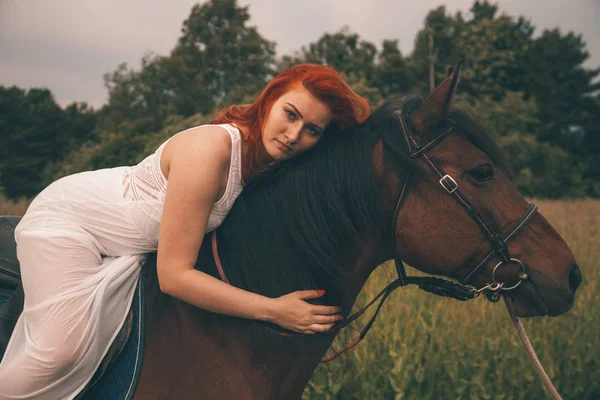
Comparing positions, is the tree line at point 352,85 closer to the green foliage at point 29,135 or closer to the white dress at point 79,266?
the green foliage at point 29,135

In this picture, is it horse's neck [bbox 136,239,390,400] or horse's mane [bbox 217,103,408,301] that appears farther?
horse's mane [bbox 217,103,408,301]

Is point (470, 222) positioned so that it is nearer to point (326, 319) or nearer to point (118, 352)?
point (326, 319)

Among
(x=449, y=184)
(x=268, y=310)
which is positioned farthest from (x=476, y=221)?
(x=268, y=310)

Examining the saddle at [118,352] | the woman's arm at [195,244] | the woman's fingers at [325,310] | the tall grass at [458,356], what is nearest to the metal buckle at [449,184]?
the woman's fingers at [325,310]

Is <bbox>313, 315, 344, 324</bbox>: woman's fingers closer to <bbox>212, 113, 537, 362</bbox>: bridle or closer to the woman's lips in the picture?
<bbox>212, 113, 537, 362</bbox>: bridle

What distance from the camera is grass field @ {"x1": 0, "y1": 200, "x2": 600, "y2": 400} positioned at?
4281 millimetres

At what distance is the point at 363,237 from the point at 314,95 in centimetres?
66

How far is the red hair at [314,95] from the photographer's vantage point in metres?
2.04

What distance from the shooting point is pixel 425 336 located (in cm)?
462

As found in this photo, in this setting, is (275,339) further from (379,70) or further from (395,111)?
(379,70)

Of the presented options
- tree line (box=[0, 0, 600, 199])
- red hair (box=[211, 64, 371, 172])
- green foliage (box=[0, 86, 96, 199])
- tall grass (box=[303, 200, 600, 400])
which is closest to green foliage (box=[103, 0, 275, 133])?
tree line (box=[0, 0, 600, 199])

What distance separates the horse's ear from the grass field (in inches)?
96.8

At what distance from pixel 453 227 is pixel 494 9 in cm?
4959

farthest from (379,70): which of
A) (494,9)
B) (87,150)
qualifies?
(87,150)
